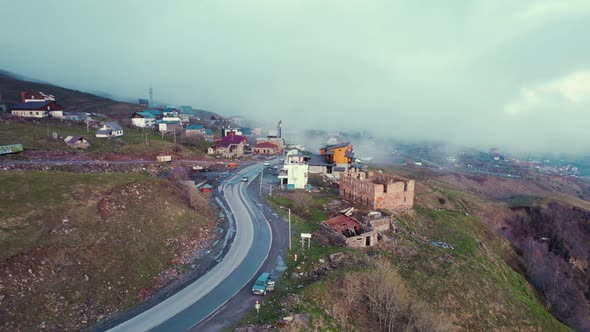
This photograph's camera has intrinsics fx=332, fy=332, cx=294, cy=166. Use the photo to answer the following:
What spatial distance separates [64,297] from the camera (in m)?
26.9

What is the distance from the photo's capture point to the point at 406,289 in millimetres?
36438

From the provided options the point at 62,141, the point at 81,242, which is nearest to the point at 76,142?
the point at 62,141

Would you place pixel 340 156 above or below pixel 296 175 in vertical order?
above

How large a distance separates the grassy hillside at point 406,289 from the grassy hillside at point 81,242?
1312cm

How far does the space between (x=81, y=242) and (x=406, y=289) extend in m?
34.1

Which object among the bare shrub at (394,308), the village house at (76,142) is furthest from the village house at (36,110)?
the bare shrub at (394,308)

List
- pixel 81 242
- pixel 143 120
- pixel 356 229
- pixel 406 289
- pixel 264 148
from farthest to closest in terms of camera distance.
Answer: pixel 143 120 < pixel 264 148 < pixel 356 229 < pixel 406 289 < pixel 81 242

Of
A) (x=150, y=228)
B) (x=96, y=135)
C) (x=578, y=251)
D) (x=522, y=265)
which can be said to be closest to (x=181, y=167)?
(x=96, y=135)

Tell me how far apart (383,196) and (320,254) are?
25016mm

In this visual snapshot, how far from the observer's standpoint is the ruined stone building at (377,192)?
58250 millimetres

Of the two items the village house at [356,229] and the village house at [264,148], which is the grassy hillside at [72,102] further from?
the village house at [356,229]

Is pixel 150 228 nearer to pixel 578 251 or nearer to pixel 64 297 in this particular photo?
pixel 64 297

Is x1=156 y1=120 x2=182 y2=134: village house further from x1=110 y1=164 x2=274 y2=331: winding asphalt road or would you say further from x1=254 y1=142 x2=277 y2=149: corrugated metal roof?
x1=110 y1=164 x2=274 y2=331: winding asphalt road

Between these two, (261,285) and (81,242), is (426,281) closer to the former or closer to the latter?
(261,285)
